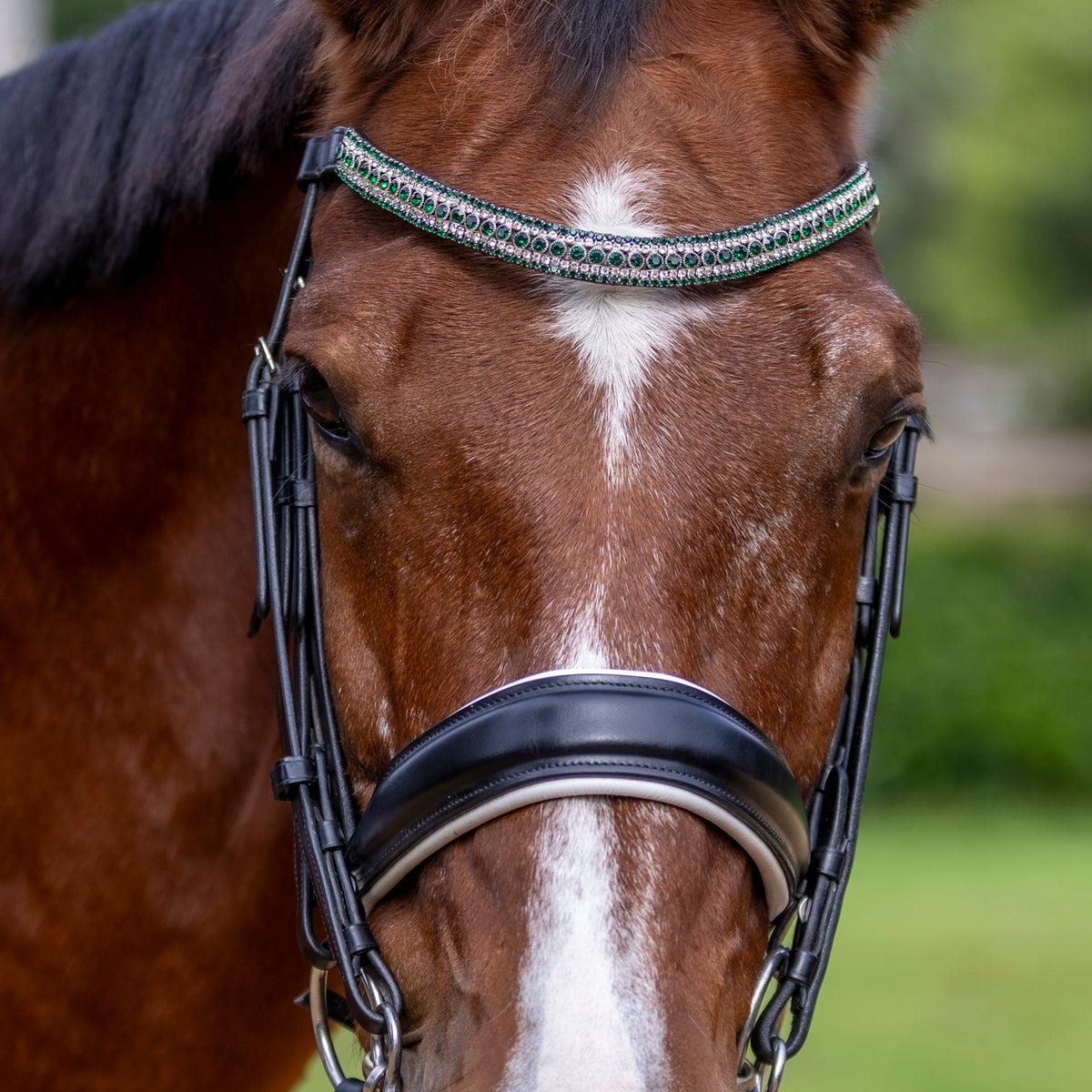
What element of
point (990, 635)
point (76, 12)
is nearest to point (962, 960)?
point (990, 635)

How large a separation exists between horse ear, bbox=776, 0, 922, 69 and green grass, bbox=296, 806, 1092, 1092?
18.7 ft

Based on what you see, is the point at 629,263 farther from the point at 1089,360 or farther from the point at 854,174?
the point at 1089,360

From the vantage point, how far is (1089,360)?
17.5 m

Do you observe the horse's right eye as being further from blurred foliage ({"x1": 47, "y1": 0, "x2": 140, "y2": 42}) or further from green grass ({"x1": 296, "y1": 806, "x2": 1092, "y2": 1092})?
blurred foliage ({"x1": 47, "y1": 0, "x2": 140, "y2": 42})

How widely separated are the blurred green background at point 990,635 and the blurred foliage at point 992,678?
0.06 feet

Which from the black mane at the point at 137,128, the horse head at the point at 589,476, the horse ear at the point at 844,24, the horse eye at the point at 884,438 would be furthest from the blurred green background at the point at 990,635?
the black mane at the point at 137,128

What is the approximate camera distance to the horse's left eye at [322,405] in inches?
73.3

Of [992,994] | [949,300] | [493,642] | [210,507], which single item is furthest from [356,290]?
[949,300]

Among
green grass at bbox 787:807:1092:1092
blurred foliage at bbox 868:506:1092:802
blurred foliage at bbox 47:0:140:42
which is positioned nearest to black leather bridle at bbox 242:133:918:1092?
green grass at bbox 787:807:1092:1092

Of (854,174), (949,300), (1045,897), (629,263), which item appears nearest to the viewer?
(629,263)

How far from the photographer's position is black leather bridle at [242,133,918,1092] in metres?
1.59

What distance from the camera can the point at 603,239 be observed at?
5.71 feet

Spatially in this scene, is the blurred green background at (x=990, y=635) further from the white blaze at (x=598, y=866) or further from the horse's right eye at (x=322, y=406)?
the horse's right eye at (x=322, y=406)

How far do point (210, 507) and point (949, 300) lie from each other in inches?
1035
